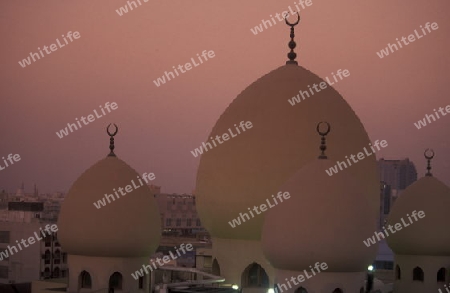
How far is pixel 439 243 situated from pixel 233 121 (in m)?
5.08

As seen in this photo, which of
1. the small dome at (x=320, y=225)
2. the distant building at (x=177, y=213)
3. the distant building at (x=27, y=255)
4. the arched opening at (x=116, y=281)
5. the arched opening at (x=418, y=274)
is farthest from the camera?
the distant building at (x=177, y=213)

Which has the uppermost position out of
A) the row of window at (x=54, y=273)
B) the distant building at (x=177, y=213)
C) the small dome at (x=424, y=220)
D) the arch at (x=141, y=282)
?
the distant building at (x=177, y=213)

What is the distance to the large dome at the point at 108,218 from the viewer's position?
20.2 m

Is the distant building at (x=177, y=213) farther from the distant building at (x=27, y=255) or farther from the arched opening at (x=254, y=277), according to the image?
the arched opening at (x=254, y=277)

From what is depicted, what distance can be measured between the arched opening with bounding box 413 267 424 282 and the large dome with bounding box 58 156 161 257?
561cm

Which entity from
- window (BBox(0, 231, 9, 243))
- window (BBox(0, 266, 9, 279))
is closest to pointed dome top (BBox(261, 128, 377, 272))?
window (BBox(0, 266, 9, 279))

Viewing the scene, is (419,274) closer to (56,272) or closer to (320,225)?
(320,225)

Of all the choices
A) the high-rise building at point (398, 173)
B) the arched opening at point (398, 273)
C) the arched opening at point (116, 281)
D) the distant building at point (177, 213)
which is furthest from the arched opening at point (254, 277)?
the distant building at point (177, 213)

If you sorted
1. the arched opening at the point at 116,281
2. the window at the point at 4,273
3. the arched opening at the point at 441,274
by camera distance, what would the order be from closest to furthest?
1. the arched opening at the point at 116,281
2. the arched opening at the point at 441,274
3. the window at the point at 4,273

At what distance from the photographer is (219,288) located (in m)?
19.9

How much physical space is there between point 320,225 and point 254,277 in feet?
12.5

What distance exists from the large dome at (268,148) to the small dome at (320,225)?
2.16 m

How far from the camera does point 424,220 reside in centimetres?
2180

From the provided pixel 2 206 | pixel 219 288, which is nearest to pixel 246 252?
pixel 219 288
